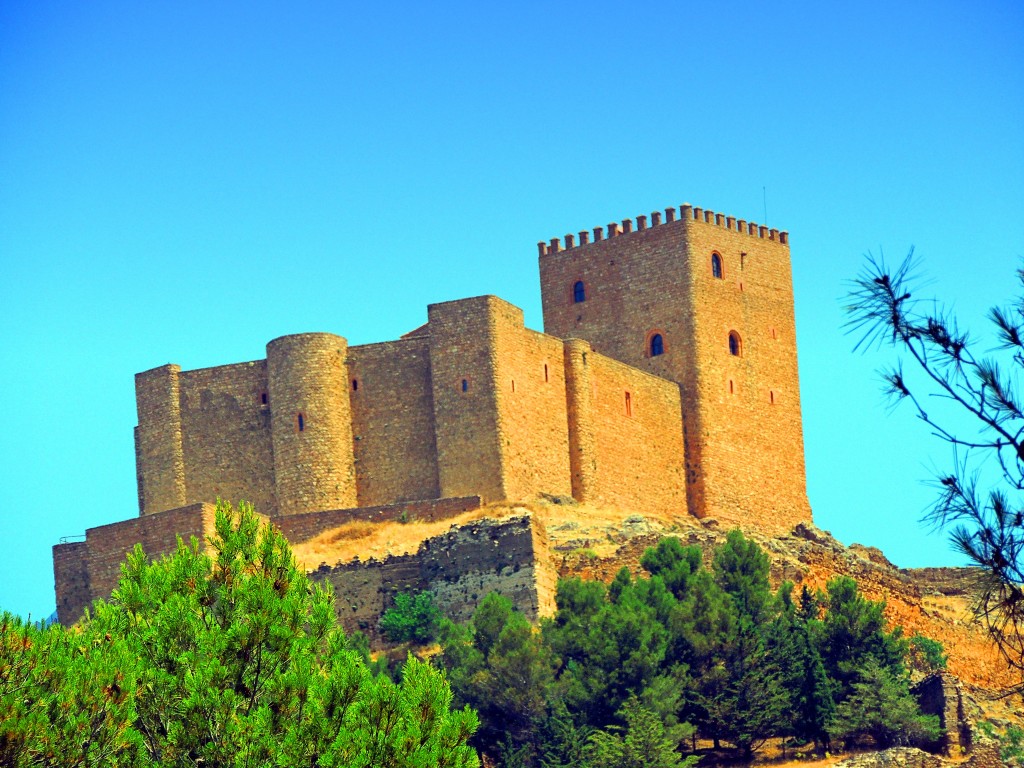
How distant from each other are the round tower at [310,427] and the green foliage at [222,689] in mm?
22767

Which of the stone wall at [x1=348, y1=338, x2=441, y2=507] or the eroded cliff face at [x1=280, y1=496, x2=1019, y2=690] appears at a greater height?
the stone wall at [x1=348, y1=338, x2=441, y2=507]

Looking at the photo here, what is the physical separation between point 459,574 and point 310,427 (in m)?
6.87

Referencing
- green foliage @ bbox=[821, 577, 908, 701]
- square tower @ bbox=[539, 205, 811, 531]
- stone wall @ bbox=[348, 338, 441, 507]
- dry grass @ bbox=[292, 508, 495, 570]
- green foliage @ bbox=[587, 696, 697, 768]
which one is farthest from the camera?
square tower @ bbox=[539, 205, 811, 531]

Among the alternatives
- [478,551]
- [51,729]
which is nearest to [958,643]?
[478,551]

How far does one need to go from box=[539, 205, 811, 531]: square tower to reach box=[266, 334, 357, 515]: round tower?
8.98 m

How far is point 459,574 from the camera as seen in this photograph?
144 feet

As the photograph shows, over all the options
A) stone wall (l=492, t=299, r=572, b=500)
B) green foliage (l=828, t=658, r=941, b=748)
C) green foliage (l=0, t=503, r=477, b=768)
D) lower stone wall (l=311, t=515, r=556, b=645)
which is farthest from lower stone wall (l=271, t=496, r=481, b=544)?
green foliage (l=0, t=503, r=477, b=768)

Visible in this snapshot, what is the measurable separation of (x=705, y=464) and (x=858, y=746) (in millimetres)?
16858

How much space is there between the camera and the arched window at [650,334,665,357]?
55.4 meters

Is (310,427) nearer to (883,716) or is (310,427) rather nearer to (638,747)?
(638,747)

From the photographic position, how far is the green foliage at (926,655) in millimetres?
42344

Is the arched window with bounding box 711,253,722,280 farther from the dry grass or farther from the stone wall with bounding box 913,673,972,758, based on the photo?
the stone wall with bounding box 913,673,972,758

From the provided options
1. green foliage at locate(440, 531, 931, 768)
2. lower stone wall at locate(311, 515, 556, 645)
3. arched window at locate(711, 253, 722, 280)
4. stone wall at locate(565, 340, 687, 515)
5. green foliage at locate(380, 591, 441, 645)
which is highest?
arched window at locate(711, 253, 722, 280)

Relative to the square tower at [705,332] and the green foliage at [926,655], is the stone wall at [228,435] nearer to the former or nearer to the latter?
the square tower at [705,332]
